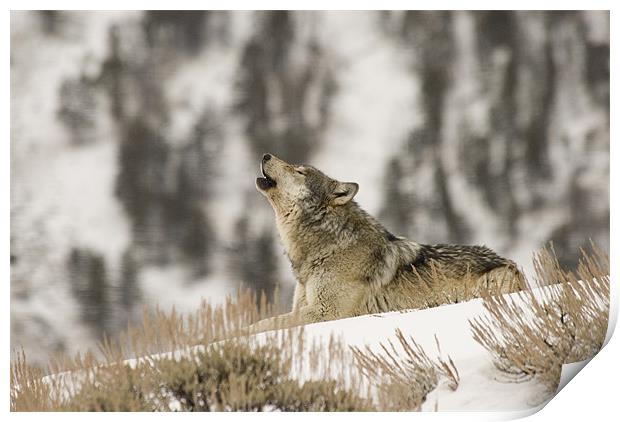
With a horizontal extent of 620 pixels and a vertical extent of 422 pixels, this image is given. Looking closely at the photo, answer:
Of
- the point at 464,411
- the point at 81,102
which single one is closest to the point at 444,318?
the point at 464,411

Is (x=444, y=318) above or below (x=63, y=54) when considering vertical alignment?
below

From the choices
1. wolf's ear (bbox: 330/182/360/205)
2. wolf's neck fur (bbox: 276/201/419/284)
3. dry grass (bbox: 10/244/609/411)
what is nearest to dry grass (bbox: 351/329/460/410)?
dry grass (bbox: 10/244/609/411)

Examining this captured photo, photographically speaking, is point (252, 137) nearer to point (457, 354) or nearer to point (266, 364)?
point (266, 364)

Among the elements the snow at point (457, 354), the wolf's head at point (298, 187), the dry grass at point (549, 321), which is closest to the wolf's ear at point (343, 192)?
the wolf's head at point (298, 187)

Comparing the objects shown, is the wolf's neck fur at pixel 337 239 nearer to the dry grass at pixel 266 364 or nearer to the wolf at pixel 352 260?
the wolf at pixel 352 260

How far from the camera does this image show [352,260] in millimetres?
5953

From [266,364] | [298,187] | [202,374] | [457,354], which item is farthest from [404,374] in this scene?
[298,187]

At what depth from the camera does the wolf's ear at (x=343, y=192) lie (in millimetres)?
5805

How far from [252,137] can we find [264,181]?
285 millimetres

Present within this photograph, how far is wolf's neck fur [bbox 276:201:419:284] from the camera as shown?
5.87 metres

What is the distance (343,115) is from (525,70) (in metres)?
1.14
